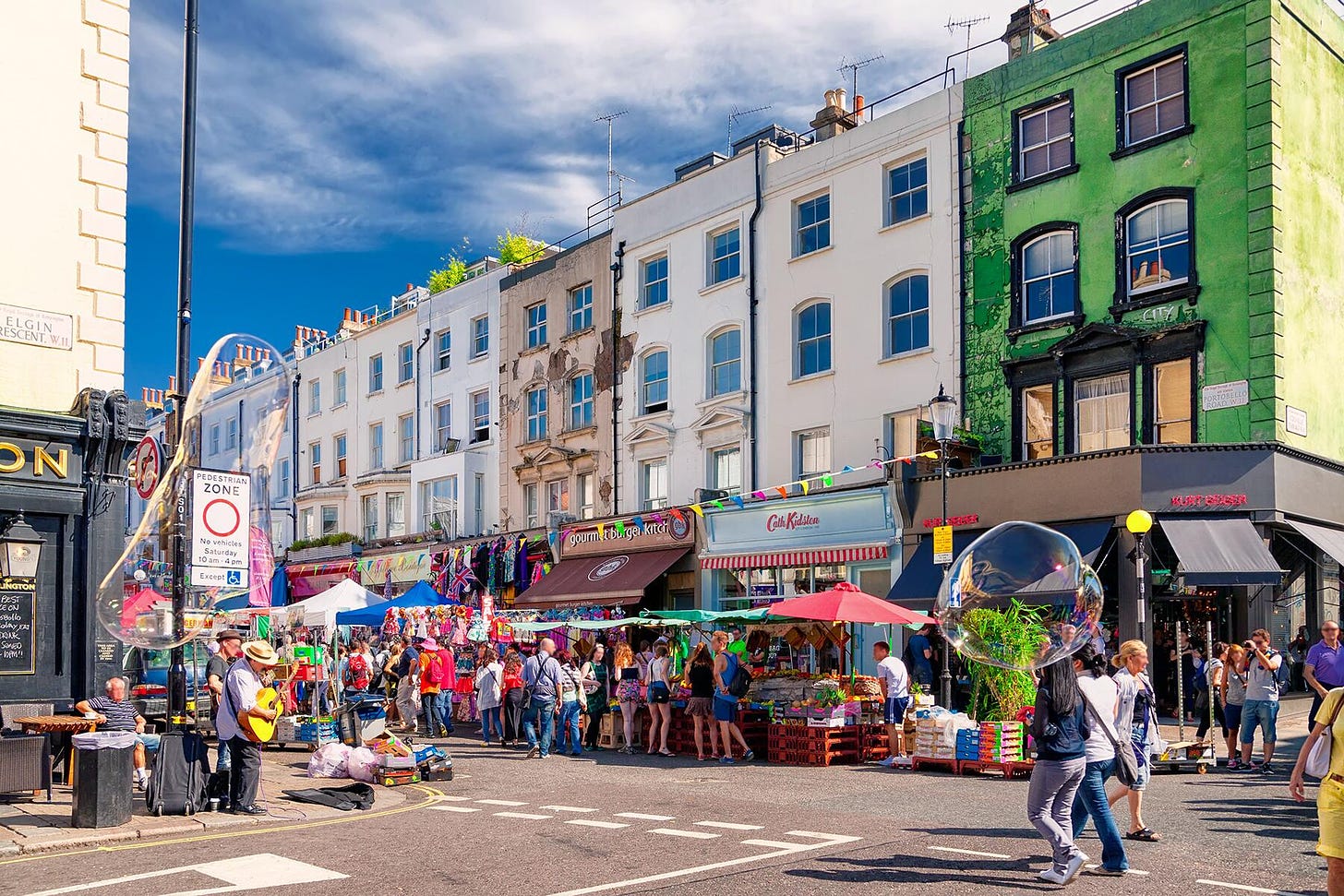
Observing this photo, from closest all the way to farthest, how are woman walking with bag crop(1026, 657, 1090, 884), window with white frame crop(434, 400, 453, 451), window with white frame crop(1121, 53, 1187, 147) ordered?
1. woman walking with bag crop(1026, 657, 1090, 884)
2. window with white frame crop(1121, 53, 1187, 147)
3. window with white frame crop(434, 400, 453, 451)

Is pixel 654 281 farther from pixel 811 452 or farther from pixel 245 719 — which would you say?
pixel 245 719

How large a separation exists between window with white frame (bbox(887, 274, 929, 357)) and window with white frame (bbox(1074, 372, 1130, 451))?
3.72 meters

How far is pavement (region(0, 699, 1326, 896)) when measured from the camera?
9.02 m

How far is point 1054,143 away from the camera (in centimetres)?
2456

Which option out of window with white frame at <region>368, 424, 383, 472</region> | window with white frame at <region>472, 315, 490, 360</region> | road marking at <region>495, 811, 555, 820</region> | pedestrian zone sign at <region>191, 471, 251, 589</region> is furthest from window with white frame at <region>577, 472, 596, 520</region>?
pedestrian zone sign at <region>191, 471, 251, 589</region>

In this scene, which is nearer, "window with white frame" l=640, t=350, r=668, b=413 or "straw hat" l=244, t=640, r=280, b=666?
"straw hat" l=244, t=640, r=280, b=666

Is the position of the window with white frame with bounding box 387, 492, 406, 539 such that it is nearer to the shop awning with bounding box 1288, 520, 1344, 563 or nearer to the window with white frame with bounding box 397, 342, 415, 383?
the window with white frame with bounding box 397, 342, 415, 383

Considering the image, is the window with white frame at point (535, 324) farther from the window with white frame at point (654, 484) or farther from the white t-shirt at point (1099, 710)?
the white t-shirt at point (1099, 710)

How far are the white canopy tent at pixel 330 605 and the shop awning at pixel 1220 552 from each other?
14.9 metres

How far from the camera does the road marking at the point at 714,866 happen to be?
28.8 ft

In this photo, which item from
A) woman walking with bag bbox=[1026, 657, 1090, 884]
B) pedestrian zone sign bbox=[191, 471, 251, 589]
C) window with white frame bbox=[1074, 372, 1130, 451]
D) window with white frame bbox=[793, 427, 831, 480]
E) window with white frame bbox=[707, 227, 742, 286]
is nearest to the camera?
woman walking with bag bbox=[1026, 657, 1090, 884]

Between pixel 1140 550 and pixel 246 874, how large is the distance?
47.3ft

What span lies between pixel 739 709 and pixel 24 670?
9.37 m

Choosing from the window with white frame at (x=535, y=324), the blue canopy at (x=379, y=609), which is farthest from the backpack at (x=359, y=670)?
the window with white frame at (x=535, y=324)
